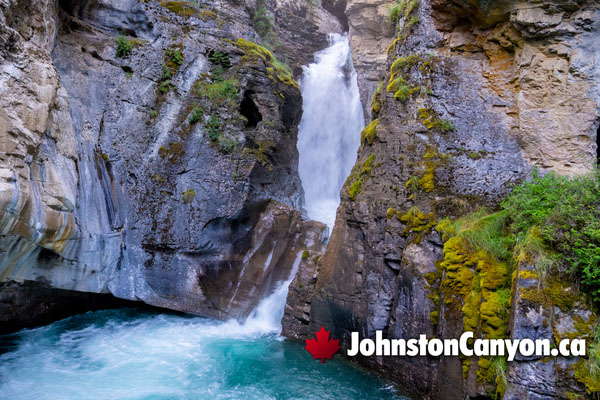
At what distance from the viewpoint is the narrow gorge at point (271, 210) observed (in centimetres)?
548

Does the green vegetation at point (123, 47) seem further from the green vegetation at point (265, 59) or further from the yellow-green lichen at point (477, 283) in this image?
the yellow-green lichen at point (477, 283)

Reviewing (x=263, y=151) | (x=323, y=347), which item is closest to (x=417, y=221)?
(x=323, y=347)

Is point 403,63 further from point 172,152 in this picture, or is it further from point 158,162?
point 158,162

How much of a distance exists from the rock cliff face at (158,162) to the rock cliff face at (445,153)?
9.71ft

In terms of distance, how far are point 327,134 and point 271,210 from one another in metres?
6.92

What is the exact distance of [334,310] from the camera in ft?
26.0

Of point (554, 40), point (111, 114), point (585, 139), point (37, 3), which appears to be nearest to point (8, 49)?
point (37, 3)

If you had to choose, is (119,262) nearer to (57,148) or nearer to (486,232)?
(57,148)

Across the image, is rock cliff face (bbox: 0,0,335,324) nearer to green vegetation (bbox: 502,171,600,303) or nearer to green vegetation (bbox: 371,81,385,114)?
green vegetation (bbox: 371,81,385,114)

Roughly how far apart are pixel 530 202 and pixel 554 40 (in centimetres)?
349

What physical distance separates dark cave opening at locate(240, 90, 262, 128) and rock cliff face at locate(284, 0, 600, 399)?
4.45 meters

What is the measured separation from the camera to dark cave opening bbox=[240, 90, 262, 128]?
11.6 m

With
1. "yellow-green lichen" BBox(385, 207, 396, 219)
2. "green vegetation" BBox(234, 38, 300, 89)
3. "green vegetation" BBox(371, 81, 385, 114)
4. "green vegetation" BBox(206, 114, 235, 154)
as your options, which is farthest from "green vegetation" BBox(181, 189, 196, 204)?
"yellow-green lichen" BBox(385, 207, 396, 219)

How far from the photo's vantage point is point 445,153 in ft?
23.9
